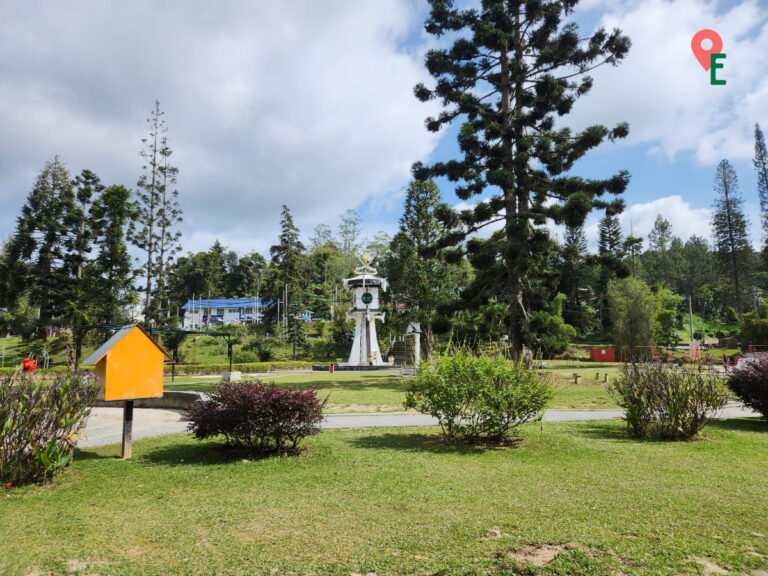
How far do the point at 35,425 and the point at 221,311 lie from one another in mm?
69241

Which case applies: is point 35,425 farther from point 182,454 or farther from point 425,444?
point 425,444

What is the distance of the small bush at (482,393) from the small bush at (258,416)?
180 cm

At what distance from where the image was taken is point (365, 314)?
35.8 metres

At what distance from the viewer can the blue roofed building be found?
222 feet

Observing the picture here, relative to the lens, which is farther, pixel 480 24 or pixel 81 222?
pixel 81 222

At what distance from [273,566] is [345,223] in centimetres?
7265

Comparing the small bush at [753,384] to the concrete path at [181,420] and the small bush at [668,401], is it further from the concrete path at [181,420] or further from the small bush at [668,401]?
the small bush at [668,401]

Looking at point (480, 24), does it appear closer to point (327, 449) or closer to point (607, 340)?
point (327, 449)

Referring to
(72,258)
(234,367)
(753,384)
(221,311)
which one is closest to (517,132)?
(753,384)

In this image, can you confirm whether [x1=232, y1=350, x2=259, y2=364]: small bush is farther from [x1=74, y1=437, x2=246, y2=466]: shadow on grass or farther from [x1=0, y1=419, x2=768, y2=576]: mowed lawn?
[x1=0, y1=419, x2=768, y2=576]: mowed lawn

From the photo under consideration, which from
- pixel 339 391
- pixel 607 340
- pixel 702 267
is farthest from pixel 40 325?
pixel 702 267

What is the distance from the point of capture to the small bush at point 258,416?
620cm

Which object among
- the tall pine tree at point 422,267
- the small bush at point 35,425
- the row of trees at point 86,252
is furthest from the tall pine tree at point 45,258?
the small bush at point 35,425

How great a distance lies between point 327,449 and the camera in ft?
22.7
